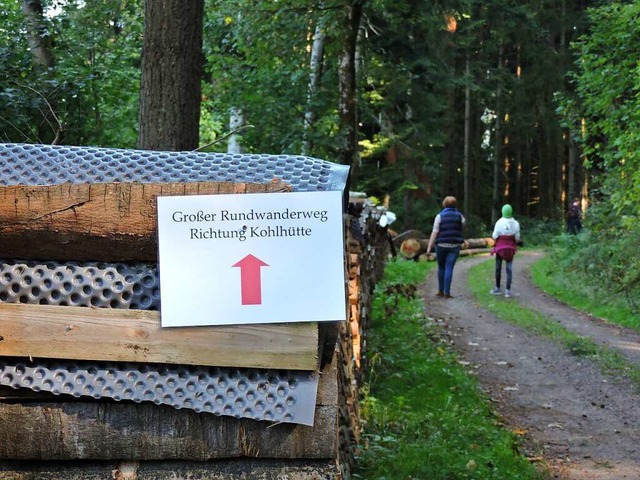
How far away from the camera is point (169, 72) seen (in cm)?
733

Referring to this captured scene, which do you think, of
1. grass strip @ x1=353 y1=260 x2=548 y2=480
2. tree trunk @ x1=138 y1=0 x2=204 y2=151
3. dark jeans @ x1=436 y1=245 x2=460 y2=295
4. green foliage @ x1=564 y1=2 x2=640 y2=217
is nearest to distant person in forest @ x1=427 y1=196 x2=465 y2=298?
dark jeans @ x1=436 y1=245 x2=460 y2=295

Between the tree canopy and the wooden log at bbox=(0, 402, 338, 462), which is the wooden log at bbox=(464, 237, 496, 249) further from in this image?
the wooden log at bbox=(0, 402, 338, 462)

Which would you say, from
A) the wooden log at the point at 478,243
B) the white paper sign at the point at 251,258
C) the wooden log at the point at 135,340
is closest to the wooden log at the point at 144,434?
the wooden log at the point at 135,340

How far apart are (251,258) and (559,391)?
23.6 ft

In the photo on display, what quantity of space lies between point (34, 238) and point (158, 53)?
15.2 feet

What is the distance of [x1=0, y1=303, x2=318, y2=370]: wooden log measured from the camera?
9.67ft

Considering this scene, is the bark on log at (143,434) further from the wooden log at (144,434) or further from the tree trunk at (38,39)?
the tree trunk at (38,39)

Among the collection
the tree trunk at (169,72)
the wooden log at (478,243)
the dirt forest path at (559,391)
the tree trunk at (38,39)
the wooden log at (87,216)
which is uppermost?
the tree trunk at (38,39)

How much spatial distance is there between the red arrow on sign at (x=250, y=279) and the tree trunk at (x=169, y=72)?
4.54 meters

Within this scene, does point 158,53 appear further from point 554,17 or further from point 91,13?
point 554,17

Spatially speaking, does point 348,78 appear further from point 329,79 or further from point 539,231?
point 539,231

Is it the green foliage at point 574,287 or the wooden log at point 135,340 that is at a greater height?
the wooden log at point 135,340

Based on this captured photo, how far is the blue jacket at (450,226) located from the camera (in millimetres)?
16375

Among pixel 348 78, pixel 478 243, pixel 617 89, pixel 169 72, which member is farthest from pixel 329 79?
pixel 478 243
